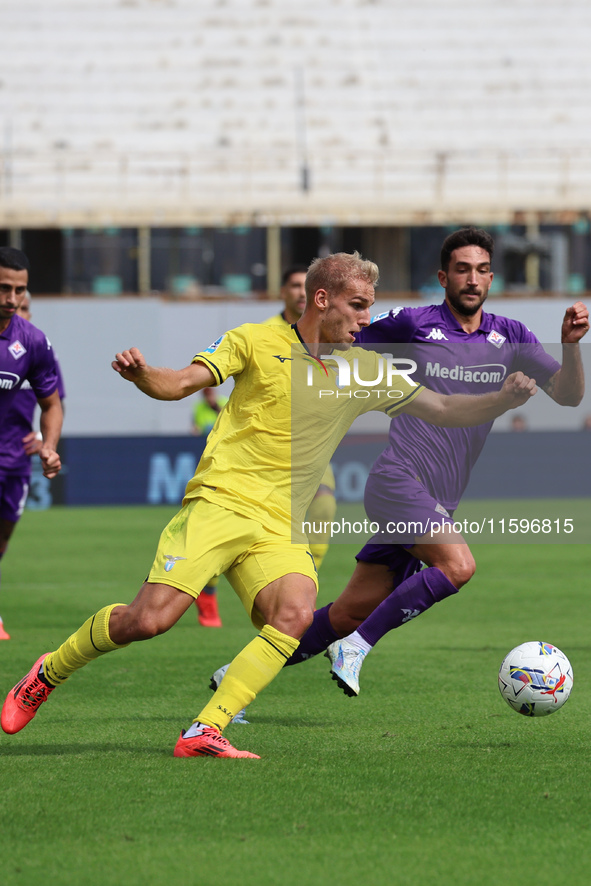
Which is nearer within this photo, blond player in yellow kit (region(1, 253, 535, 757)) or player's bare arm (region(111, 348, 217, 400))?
player's bare arm (region(111, 348, 217, 400))

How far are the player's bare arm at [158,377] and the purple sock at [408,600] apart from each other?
160 cm

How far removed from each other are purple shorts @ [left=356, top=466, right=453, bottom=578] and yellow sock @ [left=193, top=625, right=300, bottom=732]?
120cm

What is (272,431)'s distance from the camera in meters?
4.75

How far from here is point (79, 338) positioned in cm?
2366

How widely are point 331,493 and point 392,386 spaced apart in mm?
3466

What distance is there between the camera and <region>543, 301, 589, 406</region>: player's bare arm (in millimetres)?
5164

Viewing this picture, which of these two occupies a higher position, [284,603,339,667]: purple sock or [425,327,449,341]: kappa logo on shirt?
[425,327,449,341]: kappa logo on shirt

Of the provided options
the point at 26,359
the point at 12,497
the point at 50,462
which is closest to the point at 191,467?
the point at 12,497

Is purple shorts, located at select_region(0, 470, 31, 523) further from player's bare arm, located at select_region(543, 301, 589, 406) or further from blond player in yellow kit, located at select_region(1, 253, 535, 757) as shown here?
player's bare arm, located at select_region(543, 301, 589, 406)

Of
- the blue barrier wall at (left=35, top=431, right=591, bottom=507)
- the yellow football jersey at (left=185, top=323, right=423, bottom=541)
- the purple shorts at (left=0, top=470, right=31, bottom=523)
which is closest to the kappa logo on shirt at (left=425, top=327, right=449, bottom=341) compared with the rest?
the yellow football jersey at (left=185, top=323, right=423, bottom=541)

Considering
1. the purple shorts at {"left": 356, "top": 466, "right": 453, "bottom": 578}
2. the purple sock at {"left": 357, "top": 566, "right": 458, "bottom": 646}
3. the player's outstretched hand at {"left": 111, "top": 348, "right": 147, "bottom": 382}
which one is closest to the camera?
the player's outstretched hand at {"left": 111, "top": 348, "right": 147, "bottom": 382}

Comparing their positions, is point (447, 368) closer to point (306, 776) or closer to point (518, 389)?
point (518, 389)

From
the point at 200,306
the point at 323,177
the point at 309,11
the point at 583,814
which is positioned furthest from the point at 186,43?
the point at 583,814

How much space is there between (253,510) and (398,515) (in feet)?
3.78
